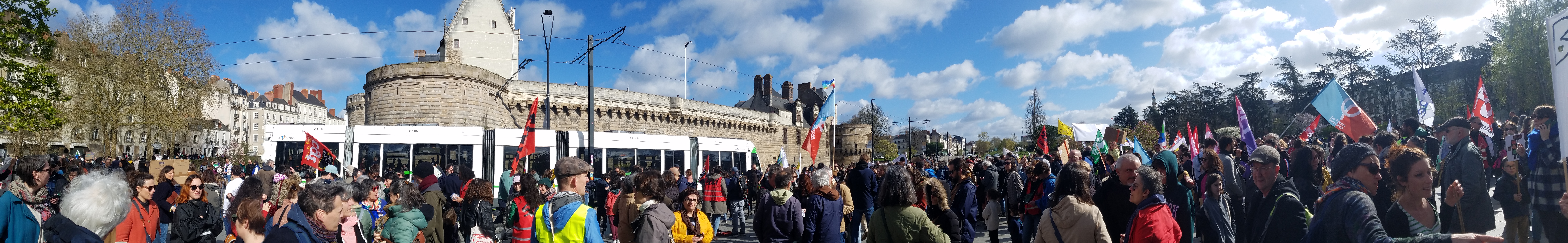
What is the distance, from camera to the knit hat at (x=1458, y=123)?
5.05 meters

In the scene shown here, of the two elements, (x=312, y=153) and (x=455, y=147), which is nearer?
(x=312, y=153)

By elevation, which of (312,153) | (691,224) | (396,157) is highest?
(312,153)

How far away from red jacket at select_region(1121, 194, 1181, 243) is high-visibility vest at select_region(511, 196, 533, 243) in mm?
3514

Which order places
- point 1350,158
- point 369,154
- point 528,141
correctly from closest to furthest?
point 1350,158 < point 528,141 < point 369,154

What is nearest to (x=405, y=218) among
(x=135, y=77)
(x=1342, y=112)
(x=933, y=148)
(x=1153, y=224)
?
(x=1153, y=224)

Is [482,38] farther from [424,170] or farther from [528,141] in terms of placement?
[424,170]

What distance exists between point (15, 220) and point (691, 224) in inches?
140

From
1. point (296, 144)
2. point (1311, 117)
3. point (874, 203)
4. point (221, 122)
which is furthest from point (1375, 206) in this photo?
point (221, 122)

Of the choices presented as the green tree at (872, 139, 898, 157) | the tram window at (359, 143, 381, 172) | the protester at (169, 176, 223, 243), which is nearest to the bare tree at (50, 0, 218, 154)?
the tram window at (359, 143, 381, 172)

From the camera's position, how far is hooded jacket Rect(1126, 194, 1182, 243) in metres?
3.36

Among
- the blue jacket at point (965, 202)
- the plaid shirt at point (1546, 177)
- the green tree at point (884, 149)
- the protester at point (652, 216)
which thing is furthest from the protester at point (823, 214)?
the green tree at point (884, 149)

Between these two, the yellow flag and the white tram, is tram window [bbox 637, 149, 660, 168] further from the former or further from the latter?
the yellow flag

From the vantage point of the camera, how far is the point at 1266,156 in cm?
381

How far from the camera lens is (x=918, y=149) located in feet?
337
